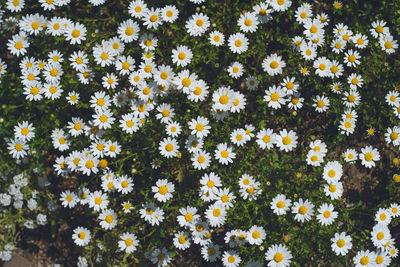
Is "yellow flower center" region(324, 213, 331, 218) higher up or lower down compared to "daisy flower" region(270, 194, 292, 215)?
higher up

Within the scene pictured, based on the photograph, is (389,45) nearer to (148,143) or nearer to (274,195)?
(274,195)

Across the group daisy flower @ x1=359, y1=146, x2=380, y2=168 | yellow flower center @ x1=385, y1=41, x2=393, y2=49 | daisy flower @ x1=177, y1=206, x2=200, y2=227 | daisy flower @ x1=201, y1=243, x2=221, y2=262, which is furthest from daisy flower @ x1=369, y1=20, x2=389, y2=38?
daisy flower @ x1=201, y1=243, x2=221, y2=262

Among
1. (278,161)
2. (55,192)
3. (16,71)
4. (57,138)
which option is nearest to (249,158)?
(278,161)

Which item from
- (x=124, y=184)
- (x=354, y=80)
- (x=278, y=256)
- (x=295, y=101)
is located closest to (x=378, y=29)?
(x=354, y=80)

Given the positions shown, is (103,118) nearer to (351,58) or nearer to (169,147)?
(169,147)

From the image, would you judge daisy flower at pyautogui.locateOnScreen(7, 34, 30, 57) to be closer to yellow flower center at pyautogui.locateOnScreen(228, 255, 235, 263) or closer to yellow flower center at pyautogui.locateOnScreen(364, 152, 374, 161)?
yellow flower center at pyautogui.locateOnScreen(228, 255, 235, 263)
